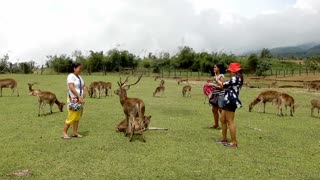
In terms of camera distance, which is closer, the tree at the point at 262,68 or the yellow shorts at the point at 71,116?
the yellow shorts at the point at 71,116

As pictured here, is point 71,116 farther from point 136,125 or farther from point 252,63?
point 252,63

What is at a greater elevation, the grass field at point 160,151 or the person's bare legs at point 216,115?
the person's bare legs at point 216,115

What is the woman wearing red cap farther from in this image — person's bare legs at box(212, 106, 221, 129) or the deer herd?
the deer herd

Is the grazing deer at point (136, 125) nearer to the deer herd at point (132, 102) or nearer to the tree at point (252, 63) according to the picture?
the deer herd at point (132, 102)

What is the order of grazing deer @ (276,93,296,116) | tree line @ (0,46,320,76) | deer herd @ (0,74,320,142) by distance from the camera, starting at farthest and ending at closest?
tree line @ (0,46,320,76), grazing deer @ (276,93,296,116), deer herd @ (0,74,320,142)

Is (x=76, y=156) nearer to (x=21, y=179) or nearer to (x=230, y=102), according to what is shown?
(x=21, y=179)

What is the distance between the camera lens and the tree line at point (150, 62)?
70812 mm

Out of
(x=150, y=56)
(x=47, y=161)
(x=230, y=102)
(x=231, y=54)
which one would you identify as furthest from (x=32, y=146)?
(x=150, y=56)

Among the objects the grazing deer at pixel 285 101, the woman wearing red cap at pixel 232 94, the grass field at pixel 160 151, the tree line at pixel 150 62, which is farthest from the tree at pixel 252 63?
the woman wearing red cap at pixel 232 94

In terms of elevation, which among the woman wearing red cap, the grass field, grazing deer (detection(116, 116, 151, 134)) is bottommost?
the grass field

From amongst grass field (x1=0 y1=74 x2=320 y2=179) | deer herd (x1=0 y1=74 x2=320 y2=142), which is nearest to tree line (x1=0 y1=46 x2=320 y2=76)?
deer herd (x1=0 y1=74 x2=320 y2=142)

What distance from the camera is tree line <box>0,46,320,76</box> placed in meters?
70.8

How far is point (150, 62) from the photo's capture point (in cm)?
9038

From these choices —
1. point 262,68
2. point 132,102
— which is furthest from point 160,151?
point 262,68
